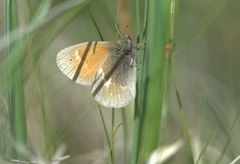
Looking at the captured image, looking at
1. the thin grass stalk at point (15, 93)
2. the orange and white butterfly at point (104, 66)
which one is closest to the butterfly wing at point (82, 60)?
the orange and white butterfly at point (104, 66)

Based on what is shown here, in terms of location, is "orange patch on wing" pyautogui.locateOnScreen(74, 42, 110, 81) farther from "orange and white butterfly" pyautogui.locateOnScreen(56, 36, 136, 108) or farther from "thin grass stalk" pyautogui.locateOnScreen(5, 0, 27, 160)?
"thin grass stalk" pyautogui.locateOnScreen(5, 0, 27, 160)

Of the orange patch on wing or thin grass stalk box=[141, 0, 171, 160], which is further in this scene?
the orange patch on wing

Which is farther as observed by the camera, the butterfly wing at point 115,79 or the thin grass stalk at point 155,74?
the butterfly wing at point 115,79

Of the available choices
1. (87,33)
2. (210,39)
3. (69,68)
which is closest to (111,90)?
(69,68)

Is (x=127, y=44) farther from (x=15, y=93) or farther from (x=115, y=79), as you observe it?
(x=15, y=93)

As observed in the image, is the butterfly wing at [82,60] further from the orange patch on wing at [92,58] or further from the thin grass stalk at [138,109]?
the thin grass stalk at [138,109]

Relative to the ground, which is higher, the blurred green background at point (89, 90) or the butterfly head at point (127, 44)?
the butterfly head at point (127, 44)

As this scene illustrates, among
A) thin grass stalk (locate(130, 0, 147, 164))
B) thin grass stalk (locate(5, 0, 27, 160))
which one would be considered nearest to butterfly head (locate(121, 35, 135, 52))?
thin grass stalk (locate(130, 0, 147, 164))
